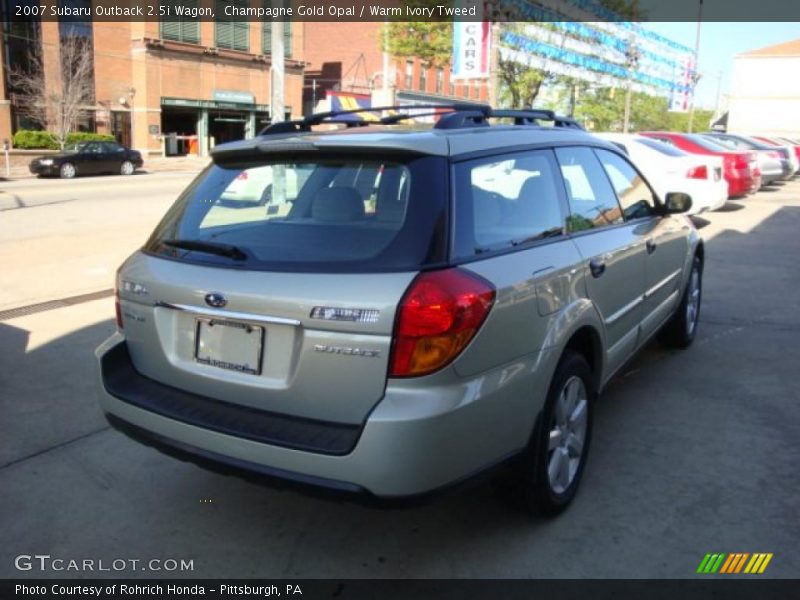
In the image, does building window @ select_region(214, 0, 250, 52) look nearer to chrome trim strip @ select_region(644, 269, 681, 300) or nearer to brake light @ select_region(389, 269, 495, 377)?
chrome trim strip @ select_region(644, 269, 681, 300)

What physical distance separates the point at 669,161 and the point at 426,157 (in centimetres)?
1148

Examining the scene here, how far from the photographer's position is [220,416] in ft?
9.34

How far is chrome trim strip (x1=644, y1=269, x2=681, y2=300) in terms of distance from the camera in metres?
4.53

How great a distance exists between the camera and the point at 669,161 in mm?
13133

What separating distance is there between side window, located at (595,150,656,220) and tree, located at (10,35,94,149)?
33900mm

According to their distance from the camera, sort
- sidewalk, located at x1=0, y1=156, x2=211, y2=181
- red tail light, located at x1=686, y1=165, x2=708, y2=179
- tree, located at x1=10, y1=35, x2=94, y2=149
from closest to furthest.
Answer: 1. red tail light, located at x1=686, y1=165, x2=708, y2=179
2. sidewalk, located at x1=0, y1=156, x2=211, y2=181
3. tree, located at x1=10, y1=35, x2=94, y2=149

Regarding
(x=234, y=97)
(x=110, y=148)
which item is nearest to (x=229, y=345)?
(x=110, y=148)

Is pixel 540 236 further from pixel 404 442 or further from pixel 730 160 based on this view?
pixel 730 160

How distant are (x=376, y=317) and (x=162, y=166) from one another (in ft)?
118

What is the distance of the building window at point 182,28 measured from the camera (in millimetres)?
40125

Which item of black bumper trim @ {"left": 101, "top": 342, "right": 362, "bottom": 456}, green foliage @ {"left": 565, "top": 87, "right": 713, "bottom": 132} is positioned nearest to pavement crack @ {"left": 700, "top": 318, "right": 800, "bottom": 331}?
black bumper trim @ {"left": 101, "top": 342, "right": 362, "bottom": 456}

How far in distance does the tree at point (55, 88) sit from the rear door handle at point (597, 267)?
34.7 m

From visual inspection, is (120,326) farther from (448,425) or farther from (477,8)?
(477,8)

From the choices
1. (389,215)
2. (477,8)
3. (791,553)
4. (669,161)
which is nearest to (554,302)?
(389,215)
